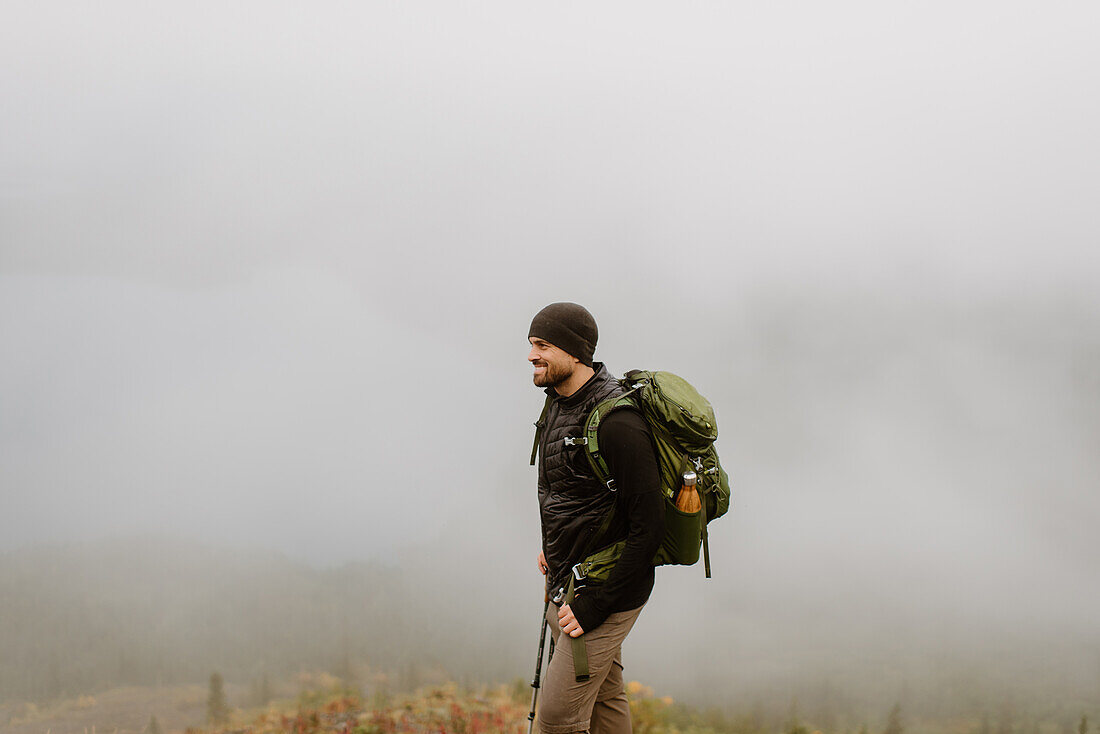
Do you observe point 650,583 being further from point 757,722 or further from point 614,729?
point 757,722

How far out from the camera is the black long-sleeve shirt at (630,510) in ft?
8.75

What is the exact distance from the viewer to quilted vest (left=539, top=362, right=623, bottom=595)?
9.42 feet

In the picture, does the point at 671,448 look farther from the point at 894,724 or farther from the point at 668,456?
the point at 894,724

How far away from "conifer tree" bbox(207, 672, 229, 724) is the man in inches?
108

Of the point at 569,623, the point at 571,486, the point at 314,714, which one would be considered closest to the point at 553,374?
the point at 571,486

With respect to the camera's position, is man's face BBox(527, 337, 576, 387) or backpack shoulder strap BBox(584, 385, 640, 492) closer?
backpack shoulder strap BBox(584, 385, 640, 492)

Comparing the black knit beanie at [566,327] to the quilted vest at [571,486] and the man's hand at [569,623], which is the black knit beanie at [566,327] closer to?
the quilted vest at [571,486]

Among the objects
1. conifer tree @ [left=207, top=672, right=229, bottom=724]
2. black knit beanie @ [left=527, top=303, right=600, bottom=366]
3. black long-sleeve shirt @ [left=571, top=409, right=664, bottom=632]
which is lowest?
conifer tree @ [left=207, top=672, right=229, bottom=724]

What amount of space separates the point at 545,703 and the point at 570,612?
0.41 m

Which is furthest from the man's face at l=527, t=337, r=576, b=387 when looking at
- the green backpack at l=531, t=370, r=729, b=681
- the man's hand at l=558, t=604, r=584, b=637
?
the man's hand at l=558, t=604, r=584, b=637

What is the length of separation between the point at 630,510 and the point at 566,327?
755 millimetres

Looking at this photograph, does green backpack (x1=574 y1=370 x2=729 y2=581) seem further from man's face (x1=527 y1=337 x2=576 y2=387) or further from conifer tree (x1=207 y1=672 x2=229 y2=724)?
conifer tree (x1=207 y1=672 x2=229 y2=724)

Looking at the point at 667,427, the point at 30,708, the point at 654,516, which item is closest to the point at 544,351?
the point at 667,427

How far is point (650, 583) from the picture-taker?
Result: 288 centimetres
